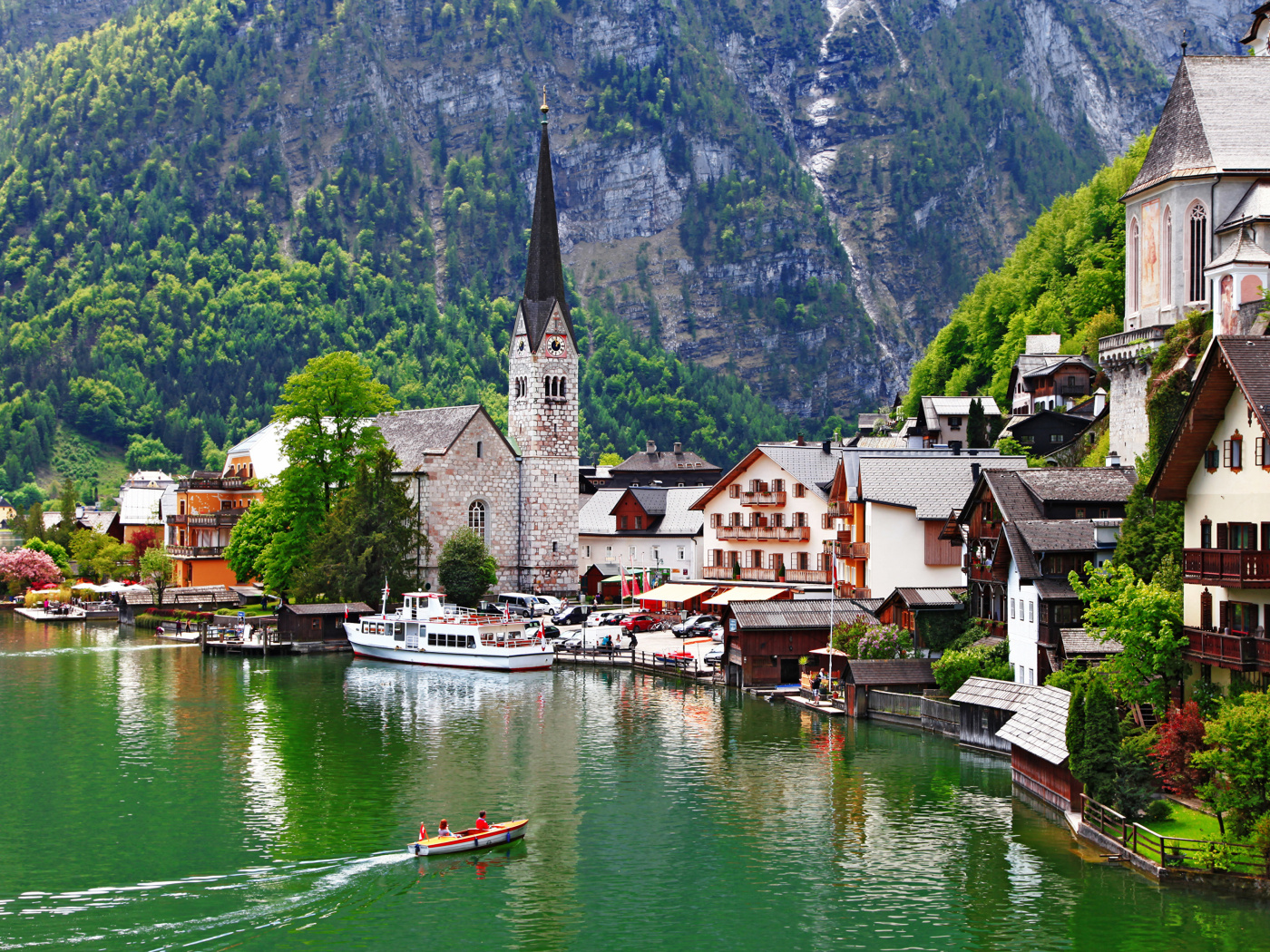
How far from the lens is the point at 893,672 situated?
57.0 metres

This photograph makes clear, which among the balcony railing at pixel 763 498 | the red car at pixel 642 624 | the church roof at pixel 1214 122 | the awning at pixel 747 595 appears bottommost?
the red car at pixel 642 624

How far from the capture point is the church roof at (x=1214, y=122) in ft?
206

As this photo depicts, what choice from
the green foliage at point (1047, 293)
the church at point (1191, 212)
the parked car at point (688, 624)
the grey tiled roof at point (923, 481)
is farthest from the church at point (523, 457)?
the church at point (1191, 212)

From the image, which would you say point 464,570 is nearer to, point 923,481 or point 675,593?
point 675,593

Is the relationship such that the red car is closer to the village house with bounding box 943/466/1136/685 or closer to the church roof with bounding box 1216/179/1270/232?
the village house with bounding box 943/466/1136/685

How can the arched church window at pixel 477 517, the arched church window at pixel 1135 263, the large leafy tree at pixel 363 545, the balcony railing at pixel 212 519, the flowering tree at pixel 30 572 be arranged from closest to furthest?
the arched church window at pixel 1135 263
the large leafy tree at pixel 363 545
the arched church window at pixel 477 517
the balcony railing at pixel 212 519
the flowering tree at pixel 30 572

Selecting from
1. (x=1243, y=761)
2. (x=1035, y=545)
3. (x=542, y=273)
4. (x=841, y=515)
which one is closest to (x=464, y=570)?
(x=542, y=273)

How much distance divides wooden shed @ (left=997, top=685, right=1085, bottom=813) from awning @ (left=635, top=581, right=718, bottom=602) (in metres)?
45.0

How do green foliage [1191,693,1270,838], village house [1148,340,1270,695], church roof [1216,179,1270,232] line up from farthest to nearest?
church roof [1216,179,1270,232]
village house [1148,340,1270,695]
green foliage [1191,693,1270,838]

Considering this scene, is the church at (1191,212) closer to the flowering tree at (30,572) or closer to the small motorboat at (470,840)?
the small motorboat at (470,840)

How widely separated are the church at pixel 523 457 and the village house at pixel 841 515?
15875 mm

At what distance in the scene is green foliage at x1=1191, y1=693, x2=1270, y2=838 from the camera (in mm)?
31312

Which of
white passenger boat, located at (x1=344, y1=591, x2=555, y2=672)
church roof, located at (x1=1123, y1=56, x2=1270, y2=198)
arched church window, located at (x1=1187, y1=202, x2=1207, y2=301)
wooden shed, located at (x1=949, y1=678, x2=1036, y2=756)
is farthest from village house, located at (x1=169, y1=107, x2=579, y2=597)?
wooden shed, located at (x1=949, y1=678, x2=1036, y2=756)

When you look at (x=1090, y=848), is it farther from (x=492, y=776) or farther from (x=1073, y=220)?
(x=1073, y=220)
